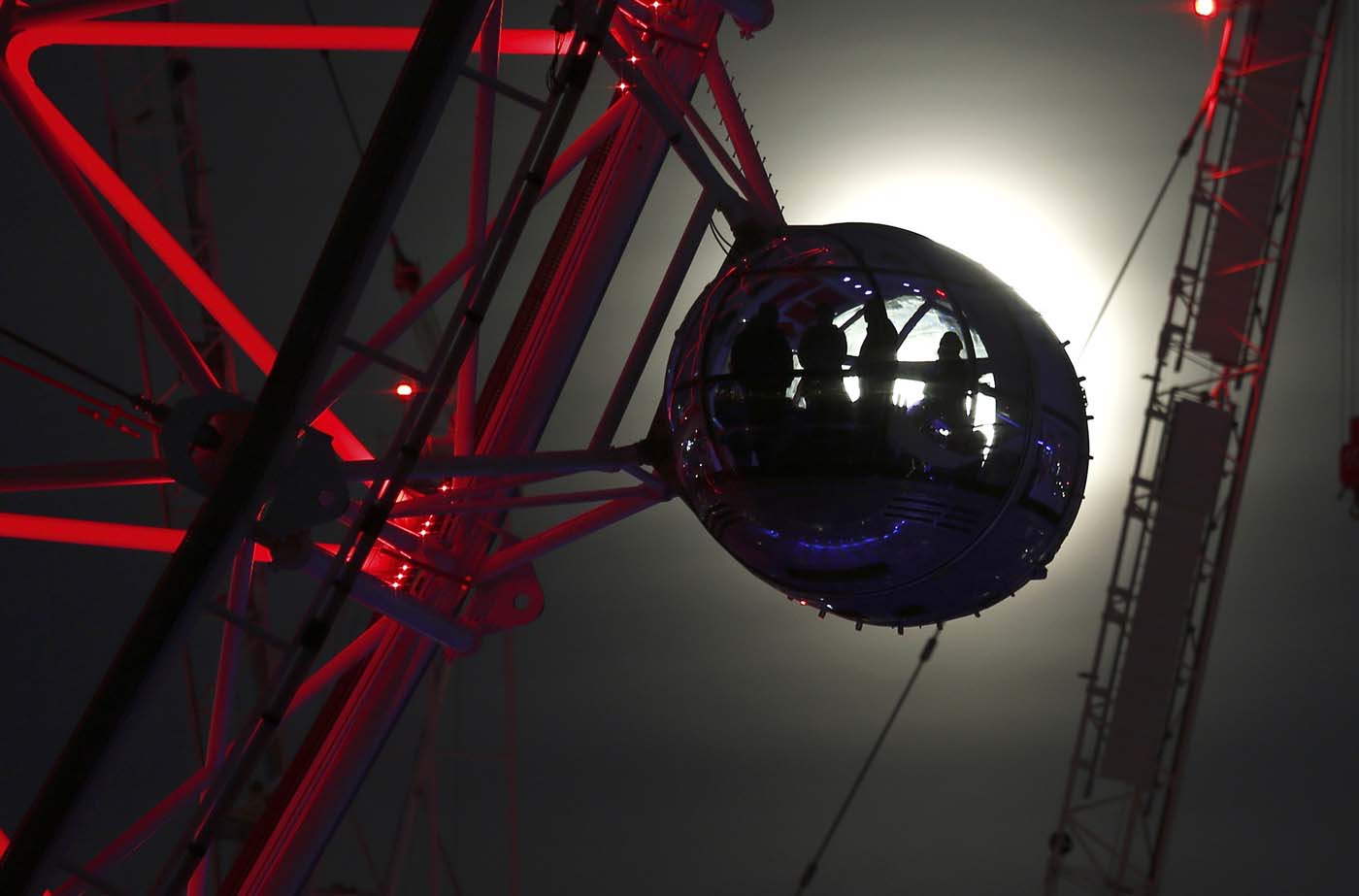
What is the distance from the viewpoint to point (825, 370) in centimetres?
785

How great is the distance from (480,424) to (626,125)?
2017mm

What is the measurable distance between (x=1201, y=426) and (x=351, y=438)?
1694cm

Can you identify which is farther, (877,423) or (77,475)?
(77,475)

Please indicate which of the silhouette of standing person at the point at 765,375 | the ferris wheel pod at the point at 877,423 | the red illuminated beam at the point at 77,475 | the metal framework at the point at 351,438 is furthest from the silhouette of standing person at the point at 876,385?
the red illuminated beam at the point at 77,475

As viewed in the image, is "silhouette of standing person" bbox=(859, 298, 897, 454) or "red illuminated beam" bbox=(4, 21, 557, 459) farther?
"red illuminated beam" bbox=(4, 21, 557, 459)

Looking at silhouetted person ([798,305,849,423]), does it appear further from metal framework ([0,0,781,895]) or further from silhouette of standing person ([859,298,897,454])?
metal framework ([0,0,781,895])

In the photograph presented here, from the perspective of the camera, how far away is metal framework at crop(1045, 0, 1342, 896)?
979 inches

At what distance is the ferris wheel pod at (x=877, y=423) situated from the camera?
309 inches

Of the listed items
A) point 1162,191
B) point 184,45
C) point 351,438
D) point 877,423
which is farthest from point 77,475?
point 1162,191

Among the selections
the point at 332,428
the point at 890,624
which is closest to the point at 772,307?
the point at 890,624

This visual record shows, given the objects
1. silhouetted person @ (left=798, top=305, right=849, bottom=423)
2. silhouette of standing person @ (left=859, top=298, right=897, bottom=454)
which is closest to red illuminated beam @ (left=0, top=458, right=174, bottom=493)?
silhouetted person @ (left=798, top=305, right=849, bottom=423)

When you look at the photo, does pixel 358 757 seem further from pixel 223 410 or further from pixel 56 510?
pixel 56 510

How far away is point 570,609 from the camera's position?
2467 centimetres

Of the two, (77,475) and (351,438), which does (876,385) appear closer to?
(77,475)
